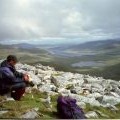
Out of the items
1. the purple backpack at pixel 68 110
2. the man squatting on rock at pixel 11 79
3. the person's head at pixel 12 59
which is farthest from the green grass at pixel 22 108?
the person's head at pixel 12 59

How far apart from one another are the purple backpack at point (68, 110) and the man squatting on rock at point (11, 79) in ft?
8.17

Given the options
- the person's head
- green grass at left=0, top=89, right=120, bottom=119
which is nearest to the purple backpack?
green grass at left=0, top=89, right=120, bottom=119

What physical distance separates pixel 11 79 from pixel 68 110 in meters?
Answer: 3.49

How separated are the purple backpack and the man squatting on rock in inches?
98.0

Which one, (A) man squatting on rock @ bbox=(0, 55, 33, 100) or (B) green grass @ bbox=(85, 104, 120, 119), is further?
(B) green grass @ bbox=(85, 104, 120, 119)

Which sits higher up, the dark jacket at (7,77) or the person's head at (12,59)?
the person's head at (12,59)

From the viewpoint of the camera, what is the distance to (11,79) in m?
18.7

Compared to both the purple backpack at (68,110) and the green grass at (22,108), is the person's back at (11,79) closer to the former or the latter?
the green grass at (22,108)

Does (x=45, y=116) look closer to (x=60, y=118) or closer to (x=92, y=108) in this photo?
(x=60, y=118)

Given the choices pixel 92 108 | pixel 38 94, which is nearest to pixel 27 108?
pixel 92 108

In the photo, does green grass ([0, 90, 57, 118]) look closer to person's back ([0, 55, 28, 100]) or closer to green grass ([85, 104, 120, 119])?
person's back ([0, 55, 28, 100])

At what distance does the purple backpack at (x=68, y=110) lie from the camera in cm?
1777

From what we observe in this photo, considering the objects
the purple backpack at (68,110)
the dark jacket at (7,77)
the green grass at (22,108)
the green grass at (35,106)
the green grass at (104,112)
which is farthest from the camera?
the green grass at (104,112)

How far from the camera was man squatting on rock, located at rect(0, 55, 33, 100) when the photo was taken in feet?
60.6
